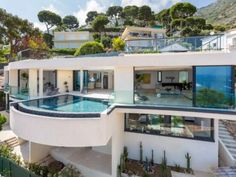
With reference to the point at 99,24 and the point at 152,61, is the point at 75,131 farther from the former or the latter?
the point at 99,24

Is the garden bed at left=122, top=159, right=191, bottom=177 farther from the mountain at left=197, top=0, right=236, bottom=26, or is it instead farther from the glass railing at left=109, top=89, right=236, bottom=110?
the mountain at left=197, top=0, right=236, bottom=26

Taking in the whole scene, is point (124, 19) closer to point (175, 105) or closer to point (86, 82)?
point (86, 82)

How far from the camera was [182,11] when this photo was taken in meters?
57.0

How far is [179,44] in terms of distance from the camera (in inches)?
655

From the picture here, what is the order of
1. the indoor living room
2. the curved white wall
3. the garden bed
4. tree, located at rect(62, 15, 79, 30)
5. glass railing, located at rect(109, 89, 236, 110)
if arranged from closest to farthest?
the curved white wall, glass railing, located at rect(109, 89, 236, 110), the garden bed, the indoor living room, tree, located at rect(62, 15, 79, 30)

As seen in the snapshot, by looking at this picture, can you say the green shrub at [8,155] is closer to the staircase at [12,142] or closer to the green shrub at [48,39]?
the staircase at [12,142]

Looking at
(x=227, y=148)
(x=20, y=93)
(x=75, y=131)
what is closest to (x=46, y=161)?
(x=75, y=131)

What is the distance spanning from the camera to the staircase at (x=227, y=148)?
551 inches

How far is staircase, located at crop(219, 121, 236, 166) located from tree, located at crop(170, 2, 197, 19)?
4630 centimetres

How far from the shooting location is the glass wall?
41.0 ft

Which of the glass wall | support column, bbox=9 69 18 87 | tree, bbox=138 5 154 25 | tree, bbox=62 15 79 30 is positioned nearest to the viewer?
the glass wall

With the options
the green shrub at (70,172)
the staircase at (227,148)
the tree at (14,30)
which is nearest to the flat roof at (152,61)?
the staircase at (227,148)

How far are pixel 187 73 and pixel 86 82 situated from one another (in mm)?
11184

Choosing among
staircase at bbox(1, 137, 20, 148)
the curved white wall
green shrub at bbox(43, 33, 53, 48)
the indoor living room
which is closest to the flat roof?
the indoor living room
